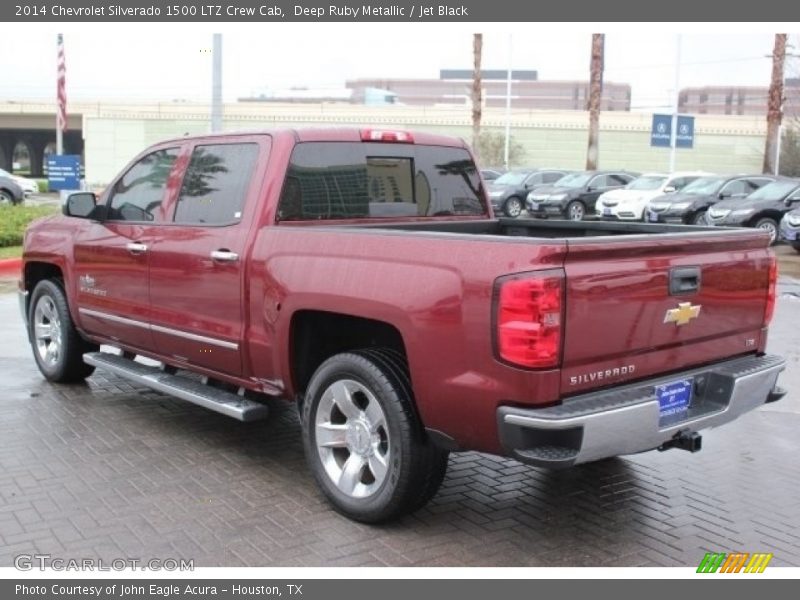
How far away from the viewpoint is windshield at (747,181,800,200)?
21000 millimetres

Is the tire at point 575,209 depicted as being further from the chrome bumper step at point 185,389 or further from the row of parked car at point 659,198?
the chrome bumper step at point 185,389

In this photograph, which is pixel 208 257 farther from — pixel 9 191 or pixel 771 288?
pixel 9 191

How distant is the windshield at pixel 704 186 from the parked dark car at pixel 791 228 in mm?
4812

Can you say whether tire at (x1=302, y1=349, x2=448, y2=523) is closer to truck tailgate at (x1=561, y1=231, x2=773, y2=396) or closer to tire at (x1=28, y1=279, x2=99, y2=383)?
truck tailgate at (x1=561, y1=231, x2=773, y2=396)

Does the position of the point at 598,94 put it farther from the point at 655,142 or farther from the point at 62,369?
the point at 62,369

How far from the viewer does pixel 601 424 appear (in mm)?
3789

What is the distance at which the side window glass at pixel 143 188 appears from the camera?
6.09 m

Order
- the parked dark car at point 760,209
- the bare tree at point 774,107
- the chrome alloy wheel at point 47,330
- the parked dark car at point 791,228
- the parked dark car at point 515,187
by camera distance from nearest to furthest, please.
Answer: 1. the chrome alloy wheel at point 47,330
2. the parked dark car at point 791,228
3. the parked dark car at point 760,209
4. the parked dark car at point 515,187
5. the bare tree at point 774,107

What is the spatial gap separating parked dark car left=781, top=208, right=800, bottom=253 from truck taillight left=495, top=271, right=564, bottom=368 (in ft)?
55.0

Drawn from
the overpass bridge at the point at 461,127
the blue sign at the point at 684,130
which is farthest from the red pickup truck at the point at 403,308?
the overpass bridge at the point at 461,127

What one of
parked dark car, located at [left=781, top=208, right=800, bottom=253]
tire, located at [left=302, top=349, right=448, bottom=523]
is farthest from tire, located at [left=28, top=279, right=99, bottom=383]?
parked dark car, located at [left=781, top=208, right=800, bottom=253]

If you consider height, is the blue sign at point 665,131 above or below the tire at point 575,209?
above

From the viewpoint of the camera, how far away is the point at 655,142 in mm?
34719
